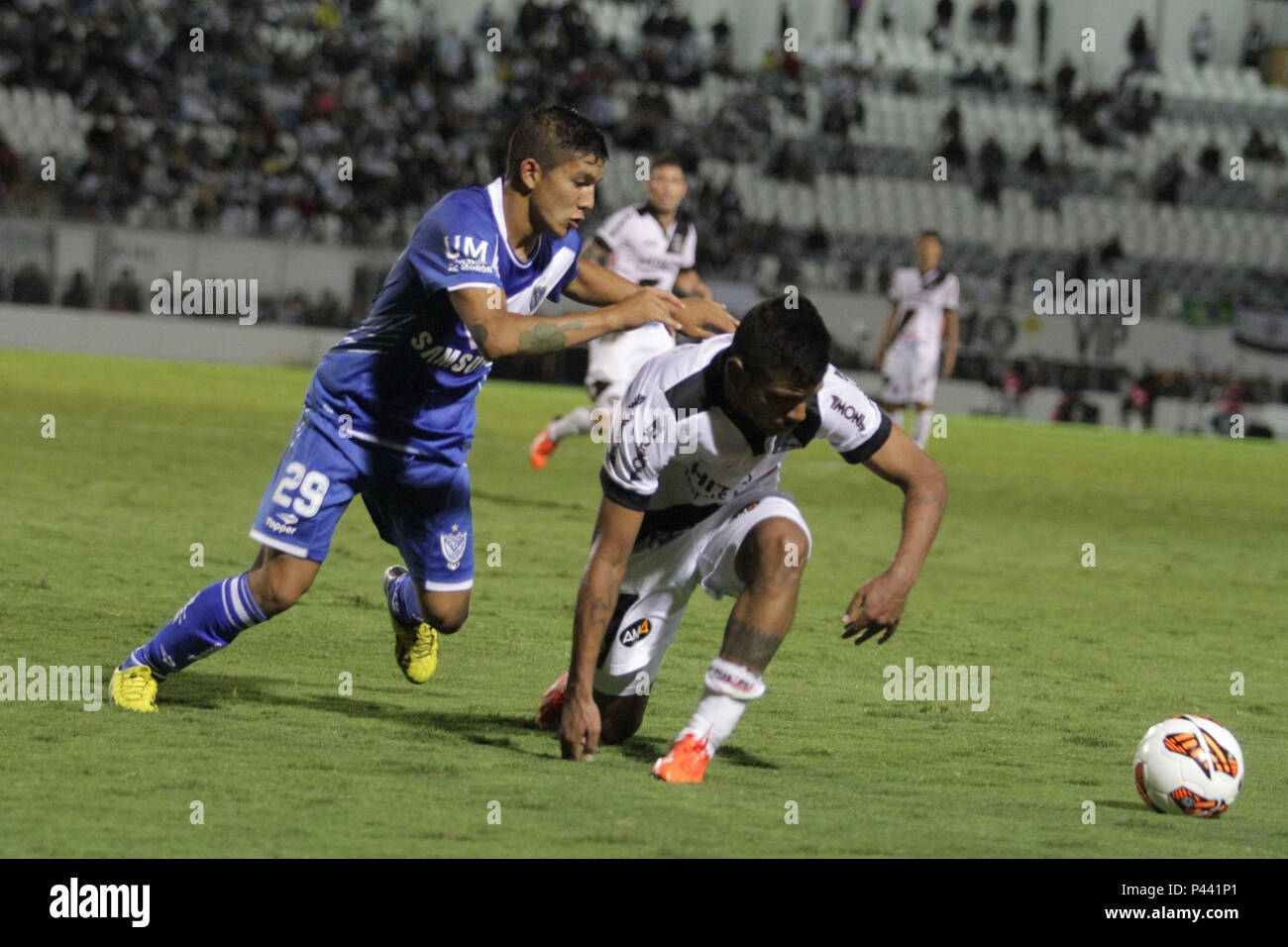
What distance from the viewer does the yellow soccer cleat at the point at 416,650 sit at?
6266 mm

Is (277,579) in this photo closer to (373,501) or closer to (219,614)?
(219,614)

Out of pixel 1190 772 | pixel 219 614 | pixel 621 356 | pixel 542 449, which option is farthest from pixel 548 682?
pixel 542 449

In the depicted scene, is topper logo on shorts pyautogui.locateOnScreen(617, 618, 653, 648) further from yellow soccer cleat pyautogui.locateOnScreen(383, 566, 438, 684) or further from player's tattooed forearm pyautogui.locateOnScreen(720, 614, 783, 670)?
yellow soccer cleat pyautogui.locateOnScreen(383, 566, 438, 684)

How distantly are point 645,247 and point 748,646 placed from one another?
27.0 feet

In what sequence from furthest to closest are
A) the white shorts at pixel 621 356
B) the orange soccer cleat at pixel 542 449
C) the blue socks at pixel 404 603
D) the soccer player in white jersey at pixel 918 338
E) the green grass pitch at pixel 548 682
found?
the soccer player in white jersey at pixel 918 338 → the orange soccer cleat at pixel 542 449 → the white shorts at pixel 621 356 → the blue socks at pixel 404 603 → the green grass pitch at pixel 548 682

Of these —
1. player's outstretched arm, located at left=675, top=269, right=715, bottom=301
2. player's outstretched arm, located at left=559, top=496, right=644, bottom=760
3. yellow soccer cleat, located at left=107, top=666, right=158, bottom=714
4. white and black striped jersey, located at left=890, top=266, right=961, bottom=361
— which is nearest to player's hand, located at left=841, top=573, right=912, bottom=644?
player's outstretched arm, located at left=559, top=496, right=644, bottom=760

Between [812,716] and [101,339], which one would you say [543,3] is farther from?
[812,716]

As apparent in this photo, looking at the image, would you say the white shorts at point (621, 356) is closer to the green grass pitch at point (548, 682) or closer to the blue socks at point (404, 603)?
the green grass pitch at point (548, 682)

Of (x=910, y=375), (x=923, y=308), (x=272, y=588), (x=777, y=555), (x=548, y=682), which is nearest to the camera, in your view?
(x=777, y=555)

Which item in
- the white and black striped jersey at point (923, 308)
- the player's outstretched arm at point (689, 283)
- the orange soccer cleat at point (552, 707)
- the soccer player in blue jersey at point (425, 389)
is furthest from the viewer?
the white and black striped jersey at point (923, 308)

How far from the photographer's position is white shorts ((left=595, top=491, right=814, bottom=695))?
5547 mm

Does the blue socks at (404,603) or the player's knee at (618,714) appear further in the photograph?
the blue socks at (404,603)

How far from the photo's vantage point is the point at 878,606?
4859mm

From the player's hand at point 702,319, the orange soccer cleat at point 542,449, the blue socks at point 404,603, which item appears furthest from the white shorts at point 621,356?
the player's hand at point 702,319
